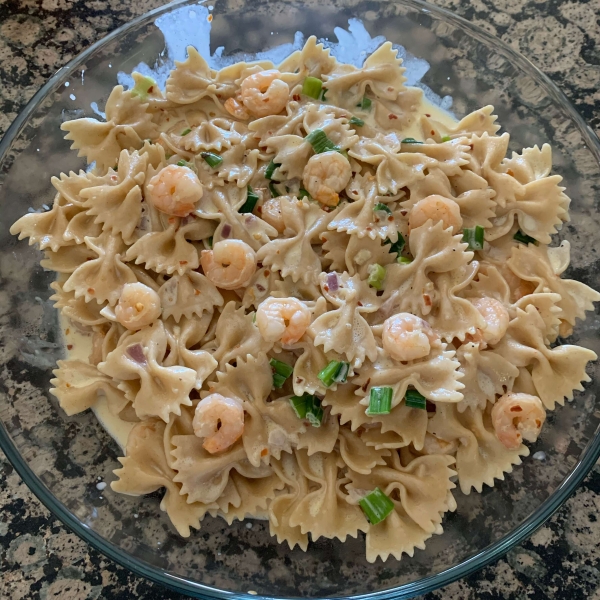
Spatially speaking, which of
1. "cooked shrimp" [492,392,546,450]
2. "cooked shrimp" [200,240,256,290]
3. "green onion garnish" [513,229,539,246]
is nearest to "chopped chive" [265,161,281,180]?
"cooked shrimp" [200,240,256,290]

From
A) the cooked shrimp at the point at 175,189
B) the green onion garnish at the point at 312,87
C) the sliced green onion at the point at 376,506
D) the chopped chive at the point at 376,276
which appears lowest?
the sliced green onion at the point at 376,506

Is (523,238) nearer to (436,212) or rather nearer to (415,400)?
(436,212)

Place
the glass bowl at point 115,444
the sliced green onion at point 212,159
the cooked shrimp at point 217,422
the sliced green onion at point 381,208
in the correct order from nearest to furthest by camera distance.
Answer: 1. the cooked shrimp at point 217,422
2. the glass bowl at point 115,444
3. the sliced green onion at point 381,208
4. the sliced green onion at point 212,159

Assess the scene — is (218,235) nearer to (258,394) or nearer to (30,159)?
(258,394)

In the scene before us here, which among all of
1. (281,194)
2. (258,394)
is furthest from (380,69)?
(258,394)

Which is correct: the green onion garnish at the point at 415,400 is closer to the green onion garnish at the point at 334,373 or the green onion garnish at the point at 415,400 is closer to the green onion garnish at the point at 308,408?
the green onion garnish at the point at 334,373

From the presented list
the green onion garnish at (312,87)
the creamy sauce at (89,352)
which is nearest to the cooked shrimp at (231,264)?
the creamy sauce at (89,352)

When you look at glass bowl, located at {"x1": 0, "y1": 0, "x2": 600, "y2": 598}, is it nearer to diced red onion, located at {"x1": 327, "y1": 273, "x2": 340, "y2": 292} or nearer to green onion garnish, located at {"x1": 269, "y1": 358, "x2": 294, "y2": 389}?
green onion garnish, located at {"x1": 269, "y1": 358, "x2": 294, "y2": 389}

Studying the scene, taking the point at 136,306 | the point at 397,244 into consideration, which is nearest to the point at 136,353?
the point at 136,306
